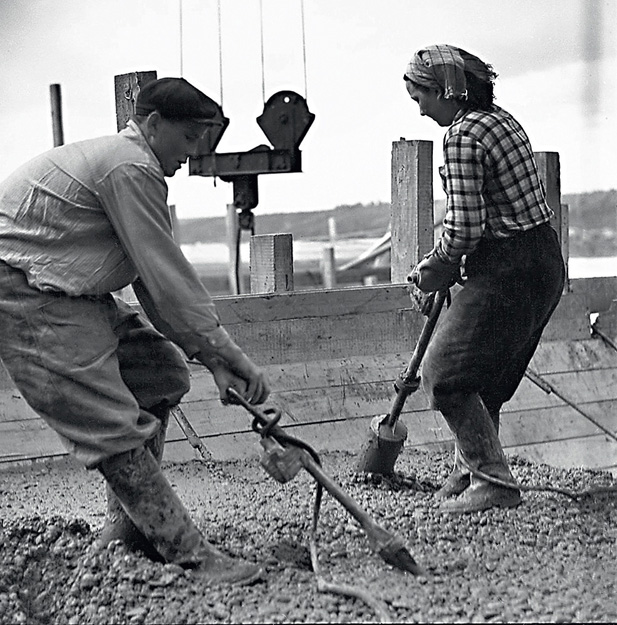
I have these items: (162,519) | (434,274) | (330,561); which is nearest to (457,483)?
(434,274)

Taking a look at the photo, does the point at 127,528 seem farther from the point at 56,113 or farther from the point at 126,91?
the point at 56,113

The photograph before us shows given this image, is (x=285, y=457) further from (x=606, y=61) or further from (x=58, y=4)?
(x=58, y=4)

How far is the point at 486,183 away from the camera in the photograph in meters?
3.83

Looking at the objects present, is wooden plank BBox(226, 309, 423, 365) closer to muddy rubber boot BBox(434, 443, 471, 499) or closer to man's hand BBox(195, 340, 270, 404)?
muddy rubber boot BBox(434, 443, 471, 499)

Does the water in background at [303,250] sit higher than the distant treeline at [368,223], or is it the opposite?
Answer: the distant treeline at [368,223]

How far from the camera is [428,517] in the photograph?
13.1 feet

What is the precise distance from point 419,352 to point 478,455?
468mm

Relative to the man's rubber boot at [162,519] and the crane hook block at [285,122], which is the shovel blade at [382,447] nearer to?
the man's rubber boot at [162,519]

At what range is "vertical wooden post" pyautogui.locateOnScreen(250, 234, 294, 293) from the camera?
539 cm

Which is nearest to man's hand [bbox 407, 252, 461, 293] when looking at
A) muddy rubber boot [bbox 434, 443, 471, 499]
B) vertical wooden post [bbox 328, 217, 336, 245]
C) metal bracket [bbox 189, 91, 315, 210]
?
muddy rubber boot [bbox 434, 443, 471, 499]

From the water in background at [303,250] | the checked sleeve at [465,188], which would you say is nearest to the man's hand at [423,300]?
the checked sleeve at [465,188]

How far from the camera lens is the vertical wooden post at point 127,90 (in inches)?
189

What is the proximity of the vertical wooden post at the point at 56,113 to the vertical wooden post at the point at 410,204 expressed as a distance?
6.45ft

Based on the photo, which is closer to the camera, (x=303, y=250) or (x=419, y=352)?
(x=419, y=352)
